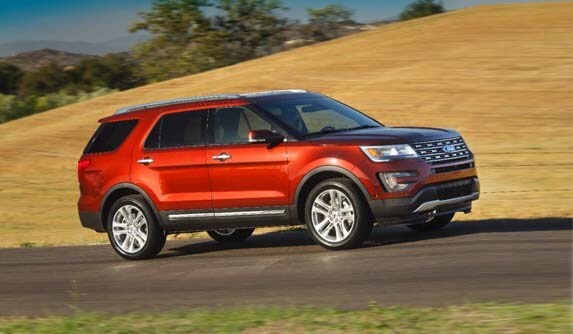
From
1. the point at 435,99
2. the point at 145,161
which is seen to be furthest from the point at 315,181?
the point at 435,99

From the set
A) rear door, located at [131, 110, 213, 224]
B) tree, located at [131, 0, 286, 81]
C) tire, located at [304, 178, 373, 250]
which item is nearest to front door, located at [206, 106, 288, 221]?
rear door, located at [131, 110, 213, 224]

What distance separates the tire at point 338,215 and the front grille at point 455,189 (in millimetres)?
782

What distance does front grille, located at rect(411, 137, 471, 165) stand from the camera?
11.7 m

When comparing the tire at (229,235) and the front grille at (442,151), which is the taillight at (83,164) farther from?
the front grille at (442,151)

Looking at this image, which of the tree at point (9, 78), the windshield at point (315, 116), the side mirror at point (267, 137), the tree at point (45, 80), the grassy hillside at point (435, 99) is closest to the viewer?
the side mirror at point (267, 137)

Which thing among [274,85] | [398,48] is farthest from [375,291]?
[398,48]

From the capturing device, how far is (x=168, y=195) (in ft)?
42.4

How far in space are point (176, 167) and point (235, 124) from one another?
0.81 meters

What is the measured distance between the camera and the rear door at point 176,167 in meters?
12.7

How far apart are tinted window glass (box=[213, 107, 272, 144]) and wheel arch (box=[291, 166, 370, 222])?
A: 0.80 meters

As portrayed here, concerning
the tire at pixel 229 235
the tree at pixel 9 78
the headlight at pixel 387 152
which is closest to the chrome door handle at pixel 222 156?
the headlight at pixel 387 152

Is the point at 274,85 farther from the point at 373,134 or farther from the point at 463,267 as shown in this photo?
the point at 463,267

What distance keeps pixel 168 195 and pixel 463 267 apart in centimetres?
404

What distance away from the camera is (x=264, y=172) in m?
12.2
